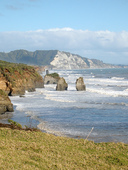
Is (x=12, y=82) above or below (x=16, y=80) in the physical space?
below

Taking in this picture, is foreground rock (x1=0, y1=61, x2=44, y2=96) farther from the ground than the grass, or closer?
farther from the ground

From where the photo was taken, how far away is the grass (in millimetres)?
11008

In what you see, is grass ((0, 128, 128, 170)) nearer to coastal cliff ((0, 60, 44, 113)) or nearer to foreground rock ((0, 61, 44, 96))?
coastal cliff ((0, 60, 44, 113))

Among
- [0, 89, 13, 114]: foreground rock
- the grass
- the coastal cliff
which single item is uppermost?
the coastal cliff

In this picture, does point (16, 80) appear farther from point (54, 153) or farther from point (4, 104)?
point (54, 153)

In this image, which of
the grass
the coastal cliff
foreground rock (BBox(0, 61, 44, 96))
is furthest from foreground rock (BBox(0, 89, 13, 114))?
foreground rock (BBox(0, 61, 44, 96))

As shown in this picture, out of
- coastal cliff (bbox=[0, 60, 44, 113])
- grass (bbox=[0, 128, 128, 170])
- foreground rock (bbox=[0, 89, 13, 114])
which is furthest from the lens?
coastal cliff (bbox=[0, 60, 44, 113])

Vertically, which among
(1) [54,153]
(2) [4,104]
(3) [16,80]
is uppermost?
(3) [16,80]

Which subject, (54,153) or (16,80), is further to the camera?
(16,80)

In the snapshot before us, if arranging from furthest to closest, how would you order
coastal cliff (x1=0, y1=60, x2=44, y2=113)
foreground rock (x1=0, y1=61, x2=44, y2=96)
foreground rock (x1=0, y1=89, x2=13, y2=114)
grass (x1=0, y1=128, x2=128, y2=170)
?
foreground rock (x1=0, y1=61, x2=44, y2=96) < coastal cliff (x1=0, y1=60, x2=44, y2=113) < foreground rock (x1=0, y1=89, x2=13, y2=114) < grass (x1=0, y1=128, x2=128, y2=170)

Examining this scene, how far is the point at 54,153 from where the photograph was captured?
12.8m

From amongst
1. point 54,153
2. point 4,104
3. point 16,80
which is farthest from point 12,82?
point 54,153

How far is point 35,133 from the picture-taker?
1648cm

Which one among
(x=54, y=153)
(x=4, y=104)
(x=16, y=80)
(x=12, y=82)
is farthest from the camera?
(x=16, y=80)
